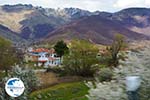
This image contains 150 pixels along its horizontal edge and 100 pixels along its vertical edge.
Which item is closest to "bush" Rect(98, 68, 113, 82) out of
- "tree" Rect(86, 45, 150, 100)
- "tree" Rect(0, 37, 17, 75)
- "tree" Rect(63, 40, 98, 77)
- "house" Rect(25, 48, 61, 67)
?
"tree" Rect(86, 45, 150, 100)

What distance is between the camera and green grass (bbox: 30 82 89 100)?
48.1m

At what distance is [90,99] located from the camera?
37.3 ft

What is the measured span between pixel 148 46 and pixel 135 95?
256cm

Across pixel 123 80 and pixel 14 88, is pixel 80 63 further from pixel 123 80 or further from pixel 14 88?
pixel 123 80

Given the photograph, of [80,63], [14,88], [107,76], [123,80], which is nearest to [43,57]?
[80,63]

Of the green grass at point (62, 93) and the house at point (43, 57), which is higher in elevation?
the house at point (43, 57)

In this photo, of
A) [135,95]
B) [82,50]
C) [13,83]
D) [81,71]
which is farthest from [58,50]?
[135,95]

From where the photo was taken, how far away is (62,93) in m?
52.3

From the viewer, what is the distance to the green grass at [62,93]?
48.1 metres

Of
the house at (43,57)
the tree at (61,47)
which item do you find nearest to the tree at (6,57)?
the tree at (61,47)

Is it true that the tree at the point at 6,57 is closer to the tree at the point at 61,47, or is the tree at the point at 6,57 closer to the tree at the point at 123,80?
the tree at the point at 61,47

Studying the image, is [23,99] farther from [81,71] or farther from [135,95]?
[81,71]

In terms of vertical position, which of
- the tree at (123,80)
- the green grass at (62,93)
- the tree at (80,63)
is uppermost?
the tree at (123,80)

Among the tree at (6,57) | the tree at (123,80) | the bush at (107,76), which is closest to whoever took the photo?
the tree at (123,80)
